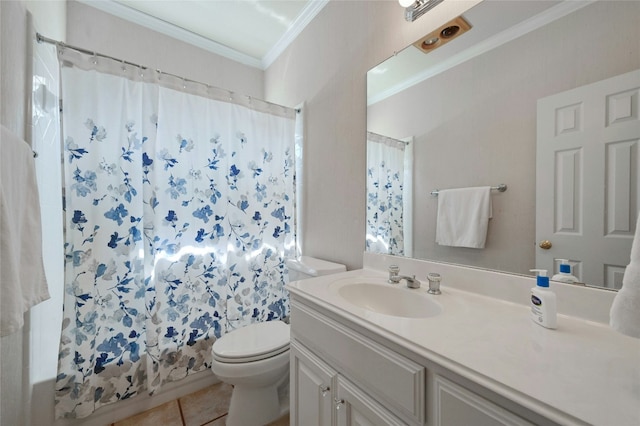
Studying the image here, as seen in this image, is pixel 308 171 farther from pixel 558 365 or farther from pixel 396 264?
pixel 558 365

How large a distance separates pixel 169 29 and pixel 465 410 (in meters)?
2.86

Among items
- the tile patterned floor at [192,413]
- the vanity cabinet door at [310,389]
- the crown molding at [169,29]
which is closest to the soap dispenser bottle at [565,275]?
the vanity cabinet door at [310,389]

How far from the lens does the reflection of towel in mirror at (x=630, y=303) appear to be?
1.25ft

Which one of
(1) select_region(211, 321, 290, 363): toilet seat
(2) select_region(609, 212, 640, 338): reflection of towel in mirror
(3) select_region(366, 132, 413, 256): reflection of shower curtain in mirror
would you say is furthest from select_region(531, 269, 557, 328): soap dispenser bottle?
(1) select_region(211, 321, 290, 363): toilet seat

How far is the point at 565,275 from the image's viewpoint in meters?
0.75

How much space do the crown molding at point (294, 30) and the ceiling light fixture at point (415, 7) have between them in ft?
2.61

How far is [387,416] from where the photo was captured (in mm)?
662

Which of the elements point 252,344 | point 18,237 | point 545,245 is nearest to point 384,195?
point 545,245

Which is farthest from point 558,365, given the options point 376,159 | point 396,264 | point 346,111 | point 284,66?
point 284,66

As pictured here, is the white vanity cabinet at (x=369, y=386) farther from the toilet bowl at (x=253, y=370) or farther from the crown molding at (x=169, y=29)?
the crown molding at (x=169, y=29)

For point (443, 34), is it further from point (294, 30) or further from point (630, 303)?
point (294, 30)

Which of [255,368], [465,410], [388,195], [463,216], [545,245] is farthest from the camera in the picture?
[388,195]

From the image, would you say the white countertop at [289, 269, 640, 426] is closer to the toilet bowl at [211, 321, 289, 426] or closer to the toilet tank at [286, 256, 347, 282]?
the toilet tank at [286, 256, 347, 282]

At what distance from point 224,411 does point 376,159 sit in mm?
1720
